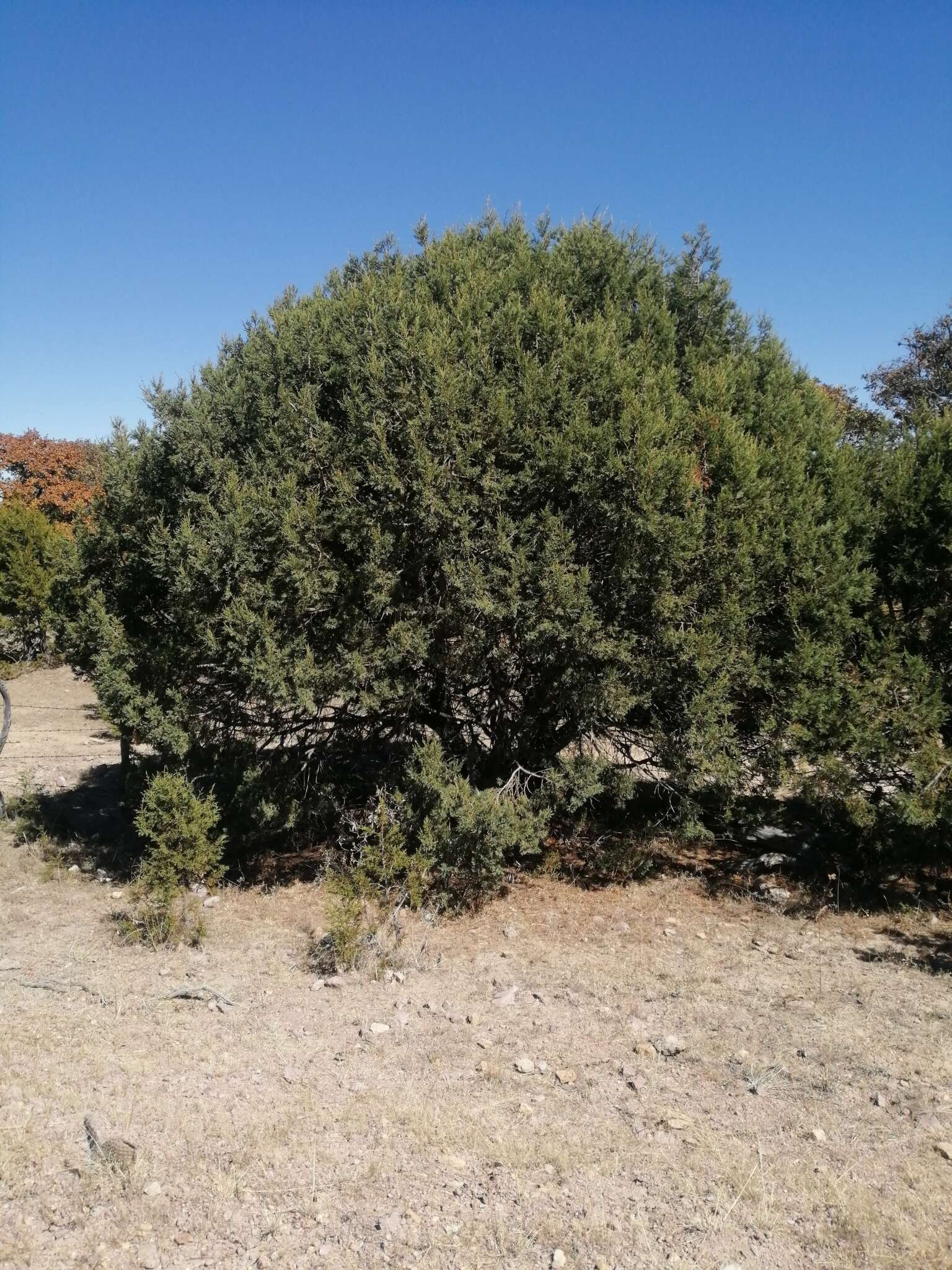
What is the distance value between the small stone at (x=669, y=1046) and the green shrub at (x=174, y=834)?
12.1ft

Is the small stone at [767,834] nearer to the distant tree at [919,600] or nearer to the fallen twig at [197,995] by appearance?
the distant tree at [919,600]

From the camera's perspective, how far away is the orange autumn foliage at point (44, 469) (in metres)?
26.9

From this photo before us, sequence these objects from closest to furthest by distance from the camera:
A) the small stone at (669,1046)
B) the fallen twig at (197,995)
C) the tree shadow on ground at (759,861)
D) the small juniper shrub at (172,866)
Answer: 1. the small stone at (669,1046)
2. the fallen twig at (197,995)
3. the small juniper shrub at (172,866)
4. the tree shadow on ground at (759,861)

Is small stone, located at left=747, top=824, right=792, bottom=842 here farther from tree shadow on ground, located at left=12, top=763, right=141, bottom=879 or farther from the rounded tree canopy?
tree shadow on ground, located at left=12, top=763, right=141, bottom=879

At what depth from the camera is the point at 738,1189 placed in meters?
3.12

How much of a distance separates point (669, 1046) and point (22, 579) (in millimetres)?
18402

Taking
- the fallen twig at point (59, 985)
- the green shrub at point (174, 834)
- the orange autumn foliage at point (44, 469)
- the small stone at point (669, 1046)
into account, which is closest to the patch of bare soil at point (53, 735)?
the green shrub at point (174, 834)

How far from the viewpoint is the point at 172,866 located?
625cm

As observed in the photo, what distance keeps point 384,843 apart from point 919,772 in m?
3.89

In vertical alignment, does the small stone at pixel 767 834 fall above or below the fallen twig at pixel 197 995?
above

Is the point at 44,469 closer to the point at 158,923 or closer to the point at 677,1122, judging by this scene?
the point at 158,923

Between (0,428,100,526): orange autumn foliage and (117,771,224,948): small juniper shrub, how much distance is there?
2314 centimetres

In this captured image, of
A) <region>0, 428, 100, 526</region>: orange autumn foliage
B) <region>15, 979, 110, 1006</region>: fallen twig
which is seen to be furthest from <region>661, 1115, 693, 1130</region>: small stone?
<region>0, 428, 100, 526</region>: orange autumn foliage

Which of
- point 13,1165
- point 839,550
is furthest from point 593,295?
point 13,1165
